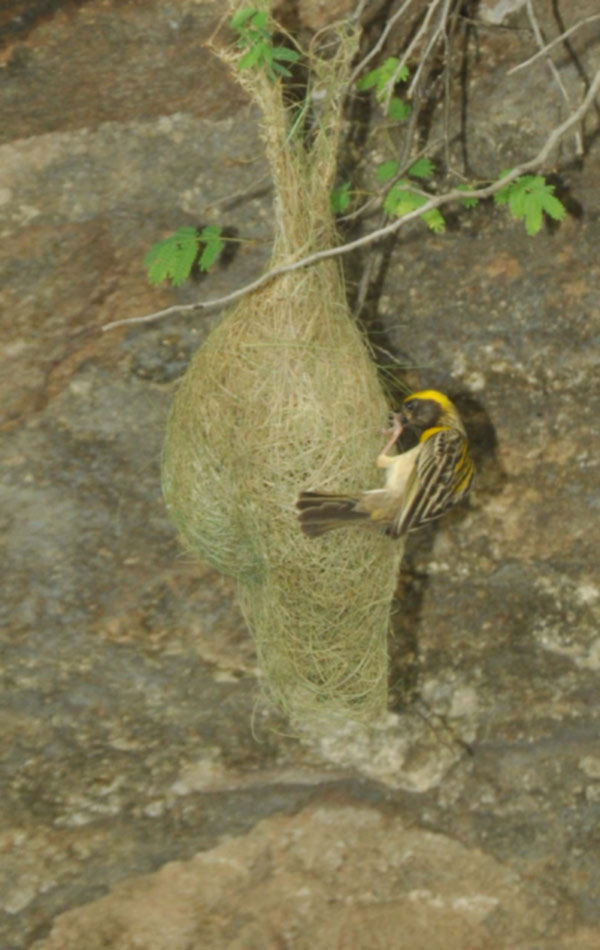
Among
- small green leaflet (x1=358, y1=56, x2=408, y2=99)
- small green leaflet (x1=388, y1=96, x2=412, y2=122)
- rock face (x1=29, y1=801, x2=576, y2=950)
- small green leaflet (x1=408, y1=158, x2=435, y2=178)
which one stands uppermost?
small green leaflet (x1=358, y1=56, x2=408, y2=99)

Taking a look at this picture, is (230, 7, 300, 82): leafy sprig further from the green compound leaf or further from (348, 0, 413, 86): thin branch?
the green compound leaf

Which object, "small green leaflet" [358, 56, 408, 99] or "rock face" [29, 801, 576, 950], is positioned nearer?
"small green leaflet" [358, 56, 408, 99]

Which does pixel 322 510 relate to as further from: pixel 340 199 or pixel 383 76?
pixel 383 76

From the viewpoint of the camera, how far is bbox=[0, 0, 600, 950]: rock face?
2246mm

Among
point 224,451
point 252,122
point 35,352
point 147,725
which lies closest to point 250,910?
point 147,725

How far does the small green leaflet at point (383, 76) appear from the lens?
2090 millimetres

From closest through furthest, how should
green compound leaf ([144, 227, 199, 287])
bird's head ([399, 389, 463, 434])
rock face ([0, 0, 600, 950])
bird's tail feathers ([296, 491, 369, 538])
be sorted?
bird's tail feathers ([296, 491, 369, 538])
bird's head ([399, 389, 463, 434])
green compound leaf ([144, 227, 199, 287])
rock face ([0, 0, 600, 950])

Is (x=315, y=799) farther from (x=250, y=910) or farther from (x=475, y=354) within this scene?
(x=475, y=354)

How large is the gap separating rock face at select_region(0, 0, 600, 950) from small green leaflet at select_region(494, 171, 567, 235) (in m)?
0.23

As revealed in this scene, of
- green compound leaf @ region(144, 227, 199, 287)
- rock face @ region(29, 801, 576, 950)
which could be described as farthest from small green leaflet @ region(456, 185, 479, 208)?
rock face @ region(29, 801, 576, 950)

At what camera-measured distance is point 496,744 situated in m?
2.42

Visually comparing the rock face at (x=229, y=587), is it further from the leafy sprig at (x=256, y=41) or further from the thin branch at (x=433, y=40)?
the leafy sprig at (x=256, y=41)

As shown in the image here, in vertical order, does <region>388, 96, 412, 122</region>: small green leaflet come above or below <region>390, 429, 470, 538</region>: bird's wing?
above

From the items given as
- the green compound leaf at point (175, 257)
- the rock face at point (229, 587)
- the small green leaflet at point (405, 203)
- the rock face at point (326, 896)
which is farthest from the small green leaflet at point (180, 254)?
the rock face at point (326, 896)
